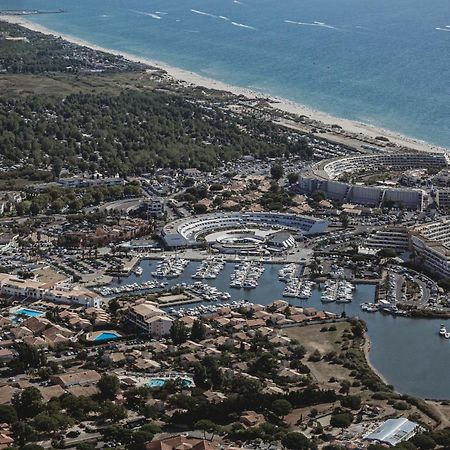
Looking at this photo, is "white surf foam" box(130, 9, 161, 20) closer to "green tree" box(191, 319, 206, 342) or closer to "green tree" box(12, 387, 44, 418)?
"green tree" box(191, 319, 206, 342)

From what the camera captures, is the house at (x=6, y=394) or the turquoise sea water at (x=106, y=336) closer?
the house at (x=6, y=394)

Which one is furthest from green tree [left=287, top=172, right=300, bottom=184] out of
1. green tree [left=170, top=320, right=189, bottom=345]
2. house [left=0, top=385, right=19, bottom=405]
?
house [left=0, top=385, right=19, bottom=405]

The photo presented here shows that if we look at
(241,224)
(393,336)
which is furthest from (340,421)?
(241,224)

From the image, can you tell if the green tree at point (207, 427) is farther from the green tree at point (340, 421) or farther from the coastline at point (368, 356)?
the coastline at point (368, 356)

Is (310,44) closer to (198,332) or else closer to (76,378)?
(198,332)

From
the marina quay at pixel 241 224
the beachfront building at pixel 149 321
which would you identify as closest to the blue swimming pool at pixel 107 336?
the beachfront building at pixel 149 321

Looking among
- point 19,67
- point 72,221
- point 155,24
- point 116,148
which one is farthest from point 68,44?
point 72,221
